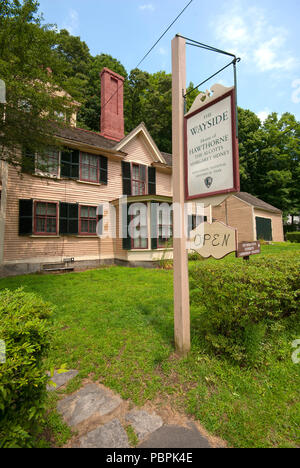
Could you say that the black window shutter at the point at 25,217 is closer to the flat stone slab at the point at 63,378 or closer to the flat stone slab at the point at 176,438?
the flat stone slab at the point at 63,378

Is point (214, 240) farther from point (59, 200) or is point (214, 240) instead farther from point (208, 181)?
point (59, 200)

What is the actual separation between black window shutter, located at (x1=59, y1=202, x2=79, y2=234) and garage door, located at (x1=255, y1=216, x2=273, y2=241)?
16.4 metres

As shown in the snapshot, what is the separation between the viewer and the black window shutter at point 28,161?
903cm

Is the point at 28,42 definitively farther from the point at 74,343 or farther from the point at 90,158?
the point at 74,343

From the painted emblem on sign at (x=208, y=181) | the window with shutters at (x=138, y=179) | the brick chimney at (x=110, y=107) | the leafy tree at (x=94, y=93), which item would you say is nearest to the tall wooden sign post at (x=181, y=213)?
the painted emblem on sign at (x=208, y=181)

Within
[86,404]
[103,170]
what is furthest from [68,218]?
[86,404]

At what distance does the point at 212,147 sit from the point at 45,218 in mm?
9802

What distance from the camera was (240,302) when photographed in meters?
2.73

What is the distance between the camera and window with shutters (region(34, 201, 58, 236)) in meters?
10.3

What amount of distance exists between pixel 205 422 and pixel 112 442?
916 mm

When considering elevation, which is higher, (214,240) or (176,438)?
(214,240)

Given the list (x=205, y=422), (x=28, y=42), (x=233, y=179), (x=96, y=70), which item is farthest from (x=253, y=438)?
(x=96, y=70)

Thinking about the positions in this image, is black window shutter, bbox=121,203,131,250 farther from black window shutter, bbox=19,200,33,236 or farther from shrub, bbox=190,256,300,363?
shrub, bbox=190,256,300,363

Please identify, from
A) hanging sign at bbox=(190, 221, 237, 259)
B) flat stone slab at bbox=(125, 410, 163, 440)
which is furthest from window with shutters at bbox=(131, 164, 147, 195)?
flat stone slab at bbox=(125, 410, 163, 440)
